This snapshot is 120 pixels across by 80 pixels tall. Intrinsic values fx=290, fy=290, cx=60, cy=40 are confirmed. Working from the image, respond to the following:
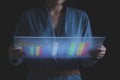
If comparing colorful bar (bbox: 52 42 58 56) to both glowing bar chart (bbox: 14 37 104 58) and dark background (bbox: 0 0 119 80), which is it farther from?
dark background (bbox: 0 0 119 80)

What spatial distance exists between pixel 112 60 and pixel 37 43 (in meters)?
0.56

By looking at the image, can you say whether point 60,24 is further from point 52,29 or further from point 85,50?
point 85,50

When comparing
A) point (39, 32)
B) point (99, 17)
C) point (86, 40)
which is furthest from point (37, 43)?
point (99, 17)

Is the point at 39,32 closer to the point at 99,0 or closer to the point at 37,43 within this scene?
the point at 37,43

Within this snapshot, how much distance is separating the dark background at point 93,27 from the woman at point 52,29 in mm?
183

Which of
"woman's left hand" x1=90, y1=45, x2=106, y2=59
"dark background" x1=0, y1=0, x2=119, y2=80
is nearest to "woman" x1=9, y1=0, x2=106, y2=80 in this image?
"woman's left hand" x1=90, y1=45, x2=106, y2=59

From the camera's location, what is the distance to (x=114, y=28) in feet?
5.00

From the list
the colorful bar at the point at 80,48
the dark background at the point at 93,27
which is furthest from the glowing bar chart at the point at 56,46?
the dark background at the point at 93,27

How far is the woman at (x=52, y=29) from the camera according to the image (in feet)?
3.94

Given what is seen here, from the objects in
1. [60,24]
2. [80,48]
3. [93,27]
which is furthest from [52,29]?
[93,27]

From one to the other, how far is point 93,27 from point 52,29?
366mm

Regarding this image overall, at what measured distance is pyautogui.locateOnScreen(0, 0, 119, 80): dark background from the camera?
1.43 m

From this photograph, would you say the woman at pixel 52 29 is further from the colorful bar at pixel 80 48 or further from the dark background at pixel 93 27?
the dark background at pixel 93 27

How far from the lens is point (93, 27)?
1.51 metres
